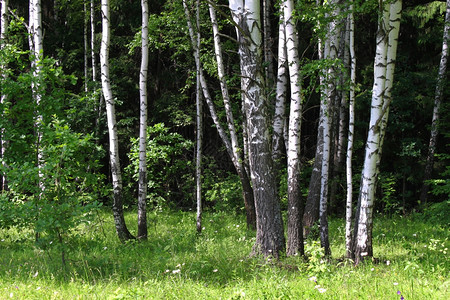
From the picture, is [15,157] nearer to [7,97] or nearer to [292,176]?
[7,97]

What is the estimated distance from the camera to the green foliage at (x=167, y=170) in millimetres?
11117

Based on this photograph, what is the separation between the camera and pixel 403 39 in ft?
42.4

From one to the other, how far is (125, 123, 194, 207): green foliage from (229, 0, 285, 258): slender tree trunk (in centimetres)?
559

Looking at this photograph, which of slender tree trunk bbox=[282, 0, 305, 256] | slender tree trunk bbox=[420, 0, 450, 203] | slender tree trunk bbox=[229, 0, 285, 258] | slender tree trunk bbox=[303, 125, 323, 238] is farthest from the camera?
slender tree trunk bbox=[420, 0, 450, 203]

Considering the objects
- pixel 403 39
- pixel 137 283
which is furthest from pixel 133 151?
pixel 403 39

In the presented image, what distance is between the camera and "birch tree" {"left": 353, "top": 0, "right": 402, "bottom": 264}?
5.56 meters

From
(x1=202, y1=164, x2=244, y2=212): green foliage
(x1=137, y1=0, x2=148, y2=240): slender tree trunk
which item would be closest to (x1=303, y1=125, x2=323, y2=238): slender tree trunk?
(x1=202, y1=164, x2=244, y2=212): green foliage

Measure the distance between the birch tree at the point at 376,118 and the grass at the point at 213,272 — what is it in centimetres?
47

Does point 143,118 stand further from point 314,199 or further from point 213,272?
point 314,199

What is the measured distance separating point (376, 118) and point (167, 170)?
8.04m

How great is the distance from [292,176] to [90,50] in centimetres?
1127

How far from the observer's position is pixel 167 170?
1238cm

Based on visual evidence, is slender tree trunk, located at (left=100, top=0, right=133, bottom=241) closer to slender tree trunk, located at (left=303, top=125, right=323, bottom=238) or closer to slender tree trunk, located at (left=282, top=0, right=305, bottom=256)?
slender tree trunk, located at (left=282, top=0, right=305, bottom=256)

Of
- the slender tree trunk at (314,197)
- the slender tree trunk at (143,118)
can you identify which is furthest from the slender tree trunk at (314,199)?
the slender tree trunk at (143,118)
